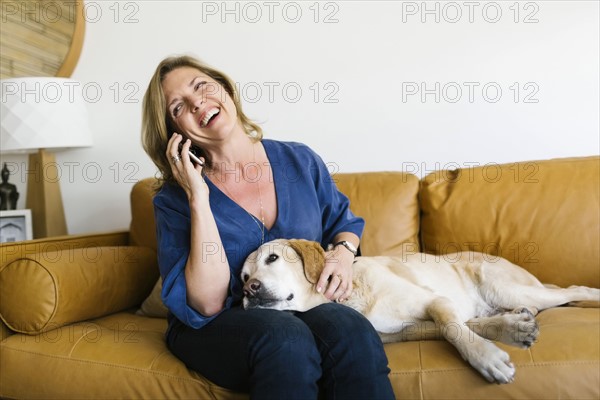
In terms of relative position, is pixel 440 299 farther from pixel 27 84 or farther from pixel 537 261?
pixel 27 84

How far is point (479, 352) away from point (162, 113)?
1263 millimetres

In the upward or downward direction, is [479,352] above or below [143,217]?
below

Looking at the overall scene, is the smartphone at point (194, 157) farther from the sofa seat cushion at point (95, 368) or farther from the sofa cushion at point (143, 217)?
the sofa cushion at point (143, 217)

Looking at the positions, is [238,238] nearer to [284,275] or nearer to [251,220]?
[251,220]

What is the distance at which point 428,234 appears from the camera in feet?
8.25

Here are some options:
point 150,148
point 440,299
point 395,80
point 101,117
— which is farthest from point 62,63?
point 440,299

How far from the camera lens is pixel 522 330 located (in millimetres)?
1618

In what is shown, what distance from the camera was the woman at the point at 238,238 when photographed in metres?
1.52

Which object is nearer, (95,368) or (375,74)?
(95,368)

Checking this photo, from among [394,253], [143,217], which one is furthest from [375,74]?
[143,217]

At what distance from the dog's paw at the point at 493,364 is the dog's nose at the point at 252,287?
636 mm

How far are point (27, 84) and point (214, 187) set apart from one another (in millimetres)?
1495

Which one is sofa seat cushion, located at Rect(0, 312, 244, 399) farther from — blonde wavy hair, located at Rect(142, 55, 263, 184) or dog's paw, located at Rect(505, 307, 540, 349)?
dog's paw, located at Rect(505, 307, 540, 349)

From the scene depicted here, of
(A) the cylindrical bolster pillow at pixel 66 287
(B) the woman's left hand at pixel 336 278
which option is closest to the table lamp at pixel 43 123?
(A) the cylindrical bolster pillow at pixel 66 287
